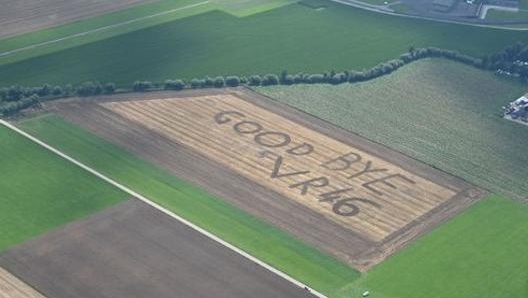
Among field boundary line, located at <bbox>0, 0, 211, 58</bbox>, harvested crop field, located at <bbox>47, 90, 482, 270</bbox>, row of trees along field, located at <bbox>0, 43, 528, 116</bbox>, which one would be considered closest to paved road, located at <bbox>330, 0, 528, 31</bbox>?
row of trees along field, located at <bbox>0, 43, 528, 116</bbox>

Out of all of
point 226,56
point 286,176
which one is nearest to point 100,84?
point 226,56

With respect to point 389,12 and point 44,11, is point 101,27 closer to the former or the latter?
point 44,11

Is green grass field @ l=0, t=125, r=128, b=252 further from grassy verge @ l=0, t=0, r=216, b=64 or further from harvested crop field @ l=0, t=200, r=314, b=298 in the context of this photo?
grassy verge @ l=0, t=0, r=216, b=64

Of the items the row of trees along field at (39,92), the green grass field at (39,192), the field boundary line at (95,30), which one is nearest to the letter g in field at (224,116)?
the row of trees along field at (39,92)

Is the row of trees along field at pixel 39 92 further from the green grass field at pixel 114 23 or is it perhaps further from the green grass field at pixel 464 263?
the green grass field at pixel 464 263

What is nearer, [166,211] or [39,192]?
[166,211]

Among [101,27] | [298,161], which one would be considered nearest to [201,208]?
[298,161]
